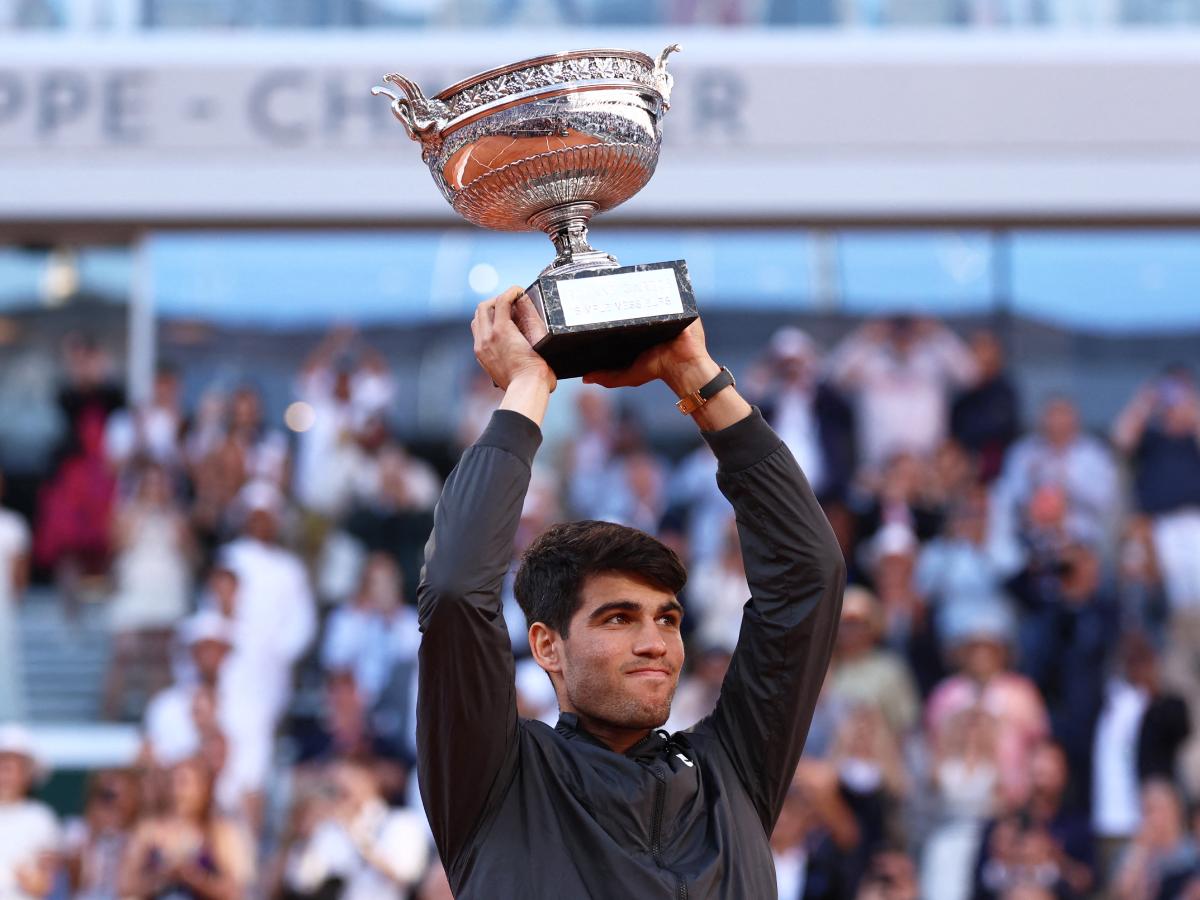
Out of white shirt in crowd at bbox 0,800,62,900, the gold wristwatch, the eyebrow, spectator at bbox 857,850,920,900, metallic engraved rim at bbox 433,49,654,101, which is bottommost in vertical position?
spectator at bbox 857,850,920,900

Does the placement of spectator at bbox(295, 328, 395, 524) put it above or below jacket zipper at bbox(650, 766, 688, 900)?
above

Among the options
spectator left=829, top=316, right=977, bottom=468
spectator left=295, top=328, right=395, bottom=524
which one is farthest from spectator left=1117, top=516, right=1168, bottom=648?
spectator left=295, top=328, right=395, bottom=524

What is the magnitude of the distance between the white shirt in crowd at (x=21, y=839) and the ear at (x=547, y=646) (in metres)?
5.51

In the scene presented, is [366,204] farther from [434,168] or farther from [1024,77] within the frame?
[434,168]

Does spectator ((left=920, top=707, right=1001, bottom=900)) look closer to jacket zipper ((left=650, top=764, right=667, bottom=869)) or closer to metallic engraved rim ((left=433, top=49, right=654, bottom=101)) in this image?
jacket zipper ((left=650, top=764, right=667, bottom=869))

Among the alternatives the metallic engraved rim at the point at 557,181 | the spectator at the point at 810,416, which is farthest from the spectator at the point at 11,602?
the metallic engraved rim at the point at 557,181

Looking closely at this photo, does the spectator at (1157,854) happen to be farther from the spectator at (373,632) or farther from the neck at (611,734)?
the neck at (611,734)

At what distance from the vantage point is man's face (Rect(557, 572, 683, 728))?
2812 millimetres

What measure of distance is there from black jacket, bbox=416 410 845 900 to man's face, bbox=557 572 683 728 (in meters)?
0.07

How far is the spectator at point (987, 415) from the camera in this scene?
9922 millimetres

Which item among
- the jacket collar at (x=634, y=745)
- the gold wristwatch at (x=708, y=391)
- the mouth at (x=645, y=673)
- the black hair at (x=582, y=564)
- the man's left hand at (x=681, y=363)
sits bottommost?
the jacket collar at (x=634, y=745)

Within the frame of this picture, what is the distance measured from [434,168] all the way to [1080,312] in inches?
363

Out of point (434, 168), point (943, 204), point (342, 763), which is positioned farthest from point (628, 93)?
point (943, 204)

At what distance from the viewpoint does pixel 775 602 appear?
296cm
